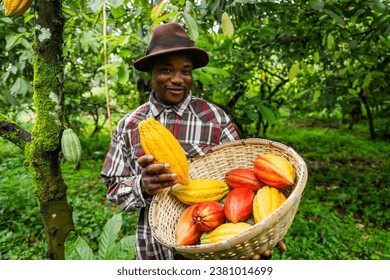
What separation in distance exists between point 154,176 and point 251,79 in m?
2.57

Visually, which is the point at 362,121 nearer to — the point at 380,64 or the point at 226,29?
the point at 380,64

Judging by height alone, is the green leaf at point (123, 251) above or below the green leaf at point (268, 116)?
below

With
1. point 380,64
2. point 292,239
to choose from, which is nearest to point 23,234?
point 292,239

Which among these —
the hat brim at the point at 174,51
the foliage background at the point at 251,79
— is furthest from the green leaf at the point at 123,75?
the hat brim at the point at 174,51

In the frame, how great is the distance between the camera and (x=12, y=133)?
3.38 feet

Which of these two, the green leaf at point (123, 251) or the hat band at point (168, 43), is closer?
the green leaf at point (123, 251)

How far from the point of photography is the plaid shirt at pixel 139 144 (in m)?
1.35

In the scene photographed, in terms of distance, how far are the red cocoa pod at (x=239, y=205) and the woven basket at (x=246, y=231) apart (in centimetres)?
14

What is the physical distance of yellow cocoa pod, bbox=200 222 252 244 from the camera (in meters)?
1.06

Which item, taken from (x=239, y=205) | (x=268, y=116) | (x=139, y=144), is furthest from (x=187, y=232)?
(x=268, y=116)

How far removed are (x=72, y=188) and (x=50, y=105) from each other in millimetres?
2920

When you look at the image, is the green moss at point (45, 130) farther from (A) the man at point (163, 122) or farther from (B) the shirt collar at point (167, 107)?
(B) the shirt collar at point (167, 107)

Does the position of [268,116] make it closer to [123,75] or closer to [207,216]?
[123,75]

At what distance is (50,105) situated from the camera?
101 centimetres
